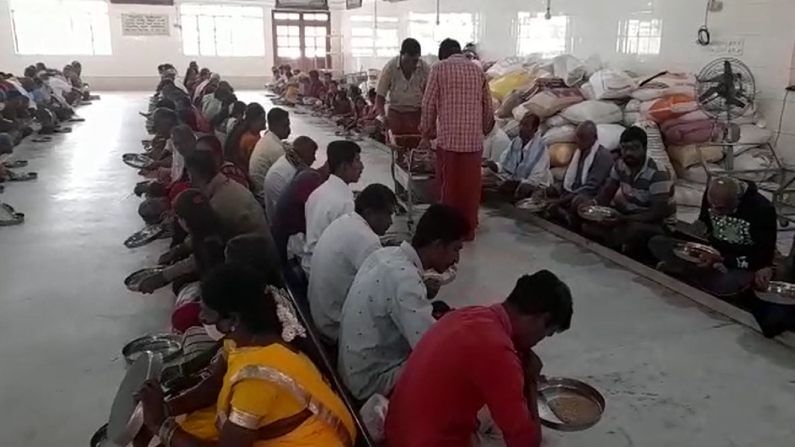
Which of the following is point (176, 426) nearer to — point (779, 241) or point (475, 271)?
point (475, 271)

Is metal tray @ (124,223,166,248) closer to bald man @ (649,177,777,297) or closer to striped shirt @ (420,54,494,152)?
striped shirt @ (420,54,494,152)

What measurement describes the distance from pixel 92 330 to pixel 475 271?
2146mm

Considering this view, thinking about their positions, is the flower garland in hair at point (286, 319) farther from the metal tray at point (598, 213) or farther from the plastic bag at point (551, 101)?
the plastic bag at point (551, 101)

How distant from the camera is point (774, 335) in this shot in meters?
3.08

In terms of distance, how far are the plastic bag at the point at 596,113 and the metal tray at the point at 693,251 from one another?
248 centimetres

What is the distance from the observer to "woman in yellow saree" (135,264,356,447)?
1586 mm

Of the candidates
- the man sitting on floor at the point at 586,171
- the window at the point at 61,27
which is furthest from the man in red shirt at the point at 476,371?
the window at the point at 61,27

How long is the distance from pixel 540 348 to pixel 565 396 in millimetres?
525

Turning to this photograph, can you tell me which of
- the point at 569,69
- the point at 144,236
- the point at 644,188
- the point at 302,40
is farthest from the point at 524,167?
the point at 302,40

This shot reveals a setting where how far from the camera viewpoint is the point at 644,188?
415 centimetres

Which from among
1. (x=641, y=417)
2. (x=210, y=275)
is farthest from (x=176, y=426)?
(x=641, y=417)

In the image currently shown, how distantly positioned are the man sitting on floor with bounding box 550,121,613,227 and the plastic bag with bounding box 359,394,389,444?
2.93 meters

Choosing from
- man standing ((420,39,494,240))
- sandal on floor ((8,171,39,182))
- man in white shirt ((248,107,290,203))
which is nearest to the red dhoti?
man standing ((420,39,494,240))

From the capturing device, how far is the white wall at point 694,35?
505 cm
